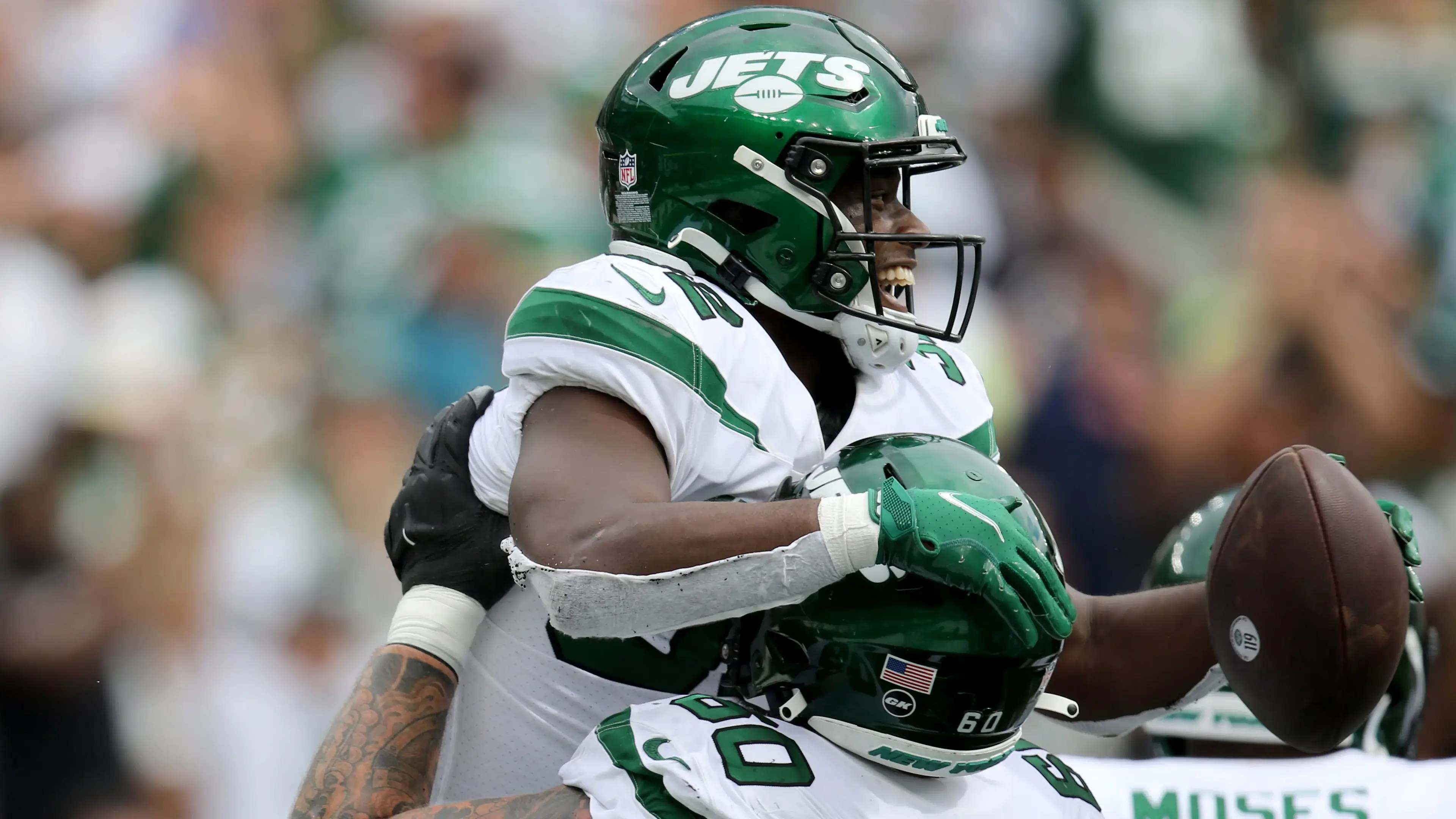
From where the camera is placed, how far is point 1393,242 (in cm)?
472

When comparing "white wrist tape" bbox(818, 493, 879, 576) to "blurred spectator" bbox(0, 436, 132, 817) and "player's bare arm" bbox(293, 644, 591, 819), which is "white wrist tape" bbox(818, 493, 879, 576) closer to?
"player's bare arm" bbox(293, 644, 591, 819)

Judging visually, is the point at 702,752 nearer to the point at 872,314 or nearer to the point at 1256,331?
the point at 872,314

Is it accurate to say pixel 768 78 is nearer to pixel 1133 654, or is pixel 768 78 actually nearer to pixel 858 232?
pixel 858 232

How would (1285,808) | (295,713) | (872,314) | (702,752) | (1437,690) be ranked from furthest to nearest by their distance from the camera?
(1437,690), (295,713), (1285,808), (872,314), (702,752)

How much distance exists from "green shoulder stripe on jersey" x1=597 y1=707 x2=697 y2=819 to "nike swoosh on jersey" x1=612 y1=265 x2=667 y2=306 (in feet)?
1.67

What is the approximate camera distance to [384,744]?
7.50 ft

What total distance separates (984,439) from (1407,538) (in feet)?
2.01

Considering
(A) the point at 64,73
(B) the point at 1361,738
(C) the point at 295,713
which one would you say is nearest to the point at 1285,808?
(B) the point at 1361,738

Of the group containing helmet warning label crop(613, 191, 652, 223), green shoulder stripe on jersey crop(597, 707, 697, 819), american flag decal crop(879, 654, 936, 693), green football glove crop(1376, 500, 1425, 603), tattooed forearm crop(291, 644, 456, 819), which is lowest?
tattooed forearm crop(291, 644, 456, 819)

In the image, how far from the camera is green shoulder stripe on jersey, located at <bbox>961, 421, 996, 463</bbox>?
239cm

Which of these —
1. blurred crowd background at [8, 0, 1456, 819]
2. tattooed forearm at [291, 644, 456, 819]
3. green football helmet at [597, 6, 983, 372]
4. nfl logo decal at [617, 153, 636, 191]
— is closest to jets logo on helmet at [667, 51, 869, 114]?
green football helmet at [597, 6, 983, 372]

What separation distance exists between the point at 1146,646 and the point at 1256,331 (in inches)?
97.9

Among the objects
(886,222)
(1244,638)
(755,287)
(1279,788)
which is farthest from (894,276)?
(1279,788)

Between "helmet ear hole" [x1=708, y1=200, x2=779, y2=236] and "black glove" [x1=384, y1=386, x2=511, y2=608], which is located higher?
"helmet ear hole" [x1=708, y1=200, x2=779, y2=236]
